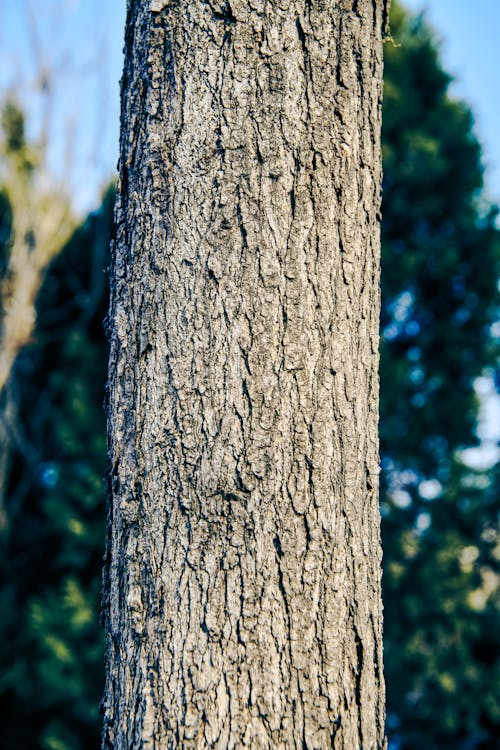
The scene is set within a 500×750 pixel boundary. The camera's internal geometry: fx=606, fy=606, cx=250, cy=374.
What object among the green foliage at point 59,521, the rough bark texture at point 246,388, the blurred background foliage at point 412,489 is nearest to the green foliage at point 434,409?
the blurred background foliage at point 412,489

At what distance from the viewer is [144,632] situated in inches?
39.0

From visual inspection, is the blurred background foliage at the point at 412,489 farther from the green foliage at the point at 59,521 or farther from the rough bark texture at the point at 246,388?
the rough bark texture at the point at 246,388

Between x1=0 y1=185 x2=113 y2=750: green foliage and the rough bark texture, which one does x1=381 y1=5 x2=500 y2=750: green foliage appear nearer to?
x1=0 y1=185 x2=113 y2=750: green foliage

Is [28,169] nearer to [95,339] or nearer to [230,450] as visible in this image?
[95,339]

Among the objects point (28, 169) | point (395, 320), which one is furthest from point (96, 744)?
point (28, 169)

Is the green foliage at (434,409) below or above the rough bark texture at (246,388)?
above

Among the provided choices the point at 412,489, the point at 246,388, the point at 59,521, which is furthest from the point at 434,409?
the point at 246,388

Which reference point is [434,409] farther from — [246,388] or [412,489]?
[246,388]

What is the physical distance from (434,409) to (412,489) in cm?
63

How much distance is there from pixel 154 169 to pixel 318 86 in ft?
1.10

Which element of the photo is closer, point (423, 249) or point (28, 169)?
point (423, 249)

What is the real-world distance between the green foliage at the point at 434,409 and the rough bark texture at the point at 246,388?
324cm

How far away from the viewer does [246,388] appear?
1.02 metres

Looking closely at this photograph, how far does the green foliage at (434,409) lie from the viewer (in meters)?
4.12
